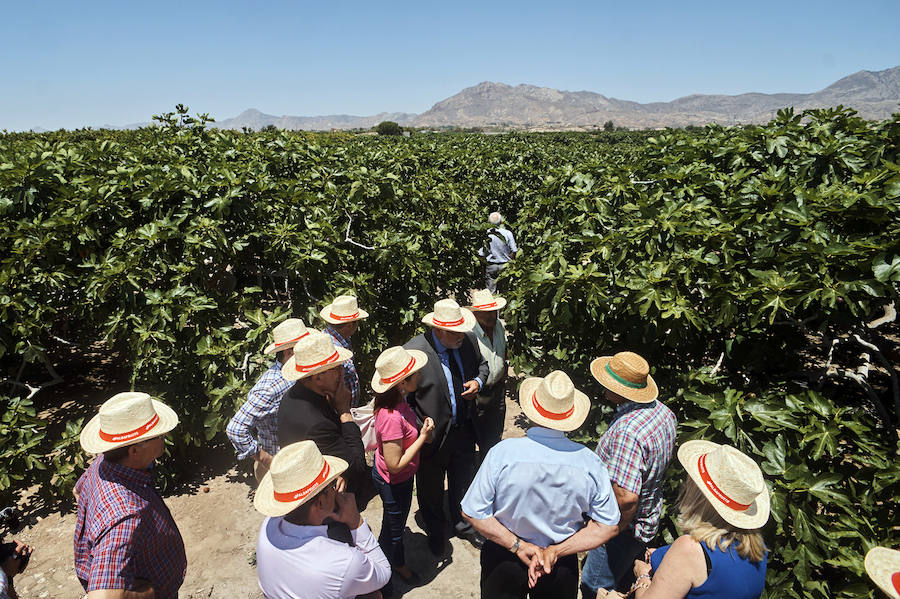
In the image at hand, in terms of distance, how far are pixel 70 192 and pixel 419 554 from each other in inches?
194

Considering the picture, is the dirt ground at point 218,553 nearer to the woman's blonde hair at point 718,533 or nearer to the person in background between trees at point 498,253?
the woman's blonde hair at point 718,533

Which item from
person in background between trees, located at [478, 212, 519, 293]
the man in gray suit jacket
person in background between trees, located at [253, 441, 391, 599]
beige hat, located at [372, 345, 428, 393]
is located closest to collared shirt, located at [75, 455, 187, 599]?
person in background between trees, located at [253, 441, 391, 599]

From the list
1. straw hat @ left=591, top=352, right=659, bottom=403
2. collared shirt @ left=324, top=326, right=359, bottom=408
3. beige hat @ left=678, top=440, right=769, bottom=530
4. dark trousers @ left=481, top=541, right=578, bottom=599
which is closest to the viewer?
beige hat @ left=678, top=440, right=769, bottom=530

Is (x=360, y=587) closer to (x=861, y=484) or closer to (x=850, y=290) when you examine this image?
(x=861, y=484)

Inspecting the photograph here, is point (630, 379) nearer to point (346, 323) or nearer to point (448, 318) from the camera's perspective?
point (448, 318)

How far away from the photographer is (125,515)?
2.35m

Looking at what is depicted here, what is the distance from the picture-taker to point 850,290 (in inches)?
109

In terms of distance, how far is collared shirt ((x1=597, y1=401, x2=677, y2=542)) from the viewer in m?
2.81

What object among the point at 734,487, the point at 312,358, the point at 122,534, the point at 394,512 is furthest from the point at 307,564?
the point at 734,487

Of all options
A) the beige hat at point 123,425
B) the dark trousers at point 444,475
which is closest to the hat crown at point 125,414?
the beige hat at point 123,425

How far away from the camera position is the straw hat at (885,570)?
5.65ft

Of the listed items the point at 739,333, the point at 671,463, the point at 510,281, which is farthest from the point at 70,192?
the point at 739,333

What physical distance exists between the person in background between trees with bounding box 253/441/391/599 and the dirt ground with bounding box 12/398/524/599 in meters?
1.86

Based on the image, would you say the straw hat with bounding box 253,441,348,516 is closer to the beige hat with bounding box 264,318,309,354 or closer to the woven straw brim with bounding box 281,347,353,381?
the woven straw brim with bounding box 281,347,353,381
